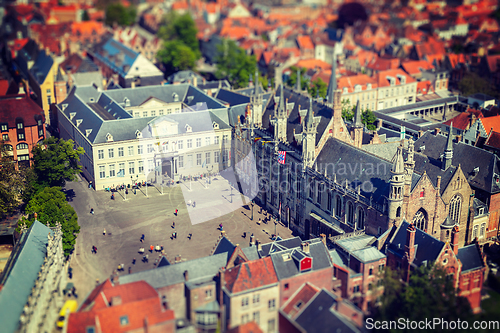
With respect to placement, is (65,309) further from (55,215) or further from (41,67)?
(41,67)

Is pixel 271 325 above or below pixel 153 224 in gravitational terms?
below

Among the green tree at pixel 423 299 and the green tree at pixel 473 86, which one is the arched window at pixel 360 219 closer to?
the green tree at pixel 423 299

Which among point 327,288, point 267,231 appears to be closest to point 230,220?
point 267,231

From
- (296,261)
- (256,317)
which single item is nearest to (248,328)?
(256,317)

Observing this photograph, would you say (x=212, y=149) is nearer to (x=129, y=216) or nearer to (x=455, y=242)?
(x=129, y=216)

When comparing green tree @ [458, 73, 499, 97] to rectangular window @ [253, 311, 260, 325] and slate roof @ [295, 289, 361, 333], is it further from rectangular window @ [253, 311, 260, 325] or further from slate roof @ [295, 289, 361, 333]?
rectangular window @ [253, 311, 260, 325]

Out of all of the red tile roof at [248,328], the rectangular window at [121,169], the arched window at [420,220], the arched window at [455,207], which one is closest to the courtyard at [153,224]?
the rectangular window at [121,169]

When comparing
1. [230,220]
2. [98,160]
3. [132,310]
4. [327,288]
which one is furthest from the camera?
[98,160]
